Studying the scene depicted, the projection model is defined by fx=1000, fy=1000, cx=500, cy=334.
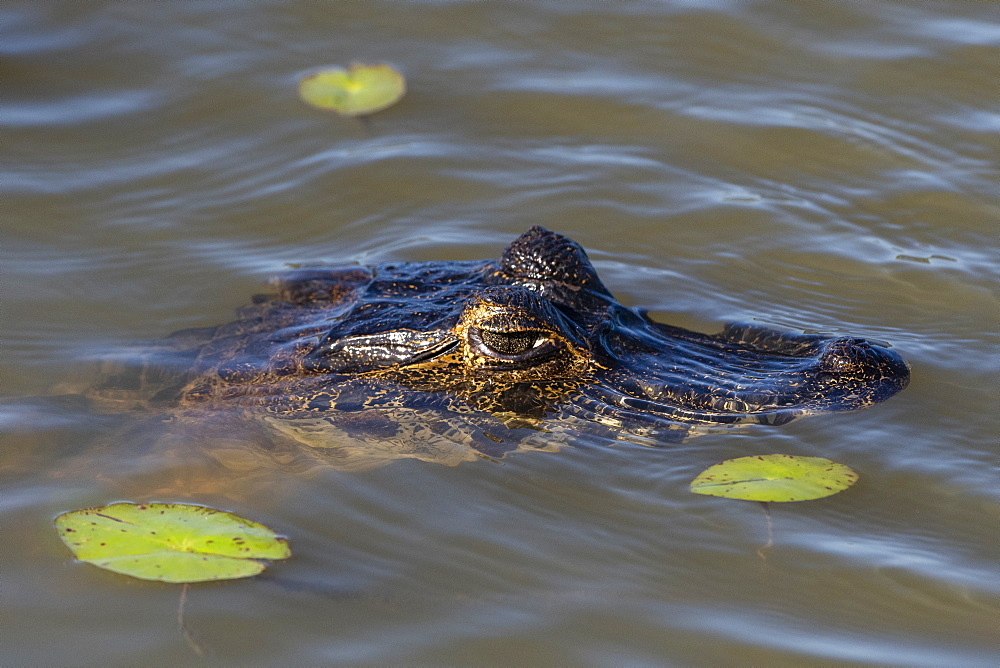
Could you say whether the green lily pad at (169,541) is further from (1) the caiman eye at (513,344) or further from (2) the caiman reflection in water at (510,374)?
(1) the caiman eye at (513,344)

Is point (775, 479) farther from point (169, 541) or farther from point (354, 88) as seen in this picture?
point (354, 88)

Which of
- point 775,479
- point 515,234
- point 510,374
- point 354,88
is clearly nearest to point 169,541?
point 510,374

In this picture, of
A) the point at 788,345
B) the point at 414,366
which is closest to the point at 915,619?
the point at 788,345

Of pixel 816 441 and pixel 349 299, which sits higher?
pixel 349 299

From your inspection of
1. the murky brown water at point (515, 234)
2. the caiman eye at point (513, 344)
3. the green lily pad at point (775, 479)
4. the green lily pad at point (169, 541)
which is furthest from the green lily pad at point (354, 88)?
the green lily pad at point (775, 479)

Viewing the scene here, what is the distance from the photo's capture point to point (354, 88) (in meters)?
7.40

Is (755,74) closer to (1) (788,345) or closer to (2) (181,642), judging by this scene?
(1) (788,345)

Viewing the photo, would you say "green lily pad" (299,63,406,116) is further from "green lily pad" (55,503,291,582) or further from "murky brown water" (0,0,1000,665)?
"green lily pad" (55,503,291,582)

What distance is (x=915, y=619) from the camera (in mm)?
3180

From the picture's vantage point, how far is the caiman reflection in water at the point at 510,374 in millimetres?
3867

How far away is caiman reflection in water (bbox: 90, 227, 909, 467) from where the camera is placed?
12.7 ft

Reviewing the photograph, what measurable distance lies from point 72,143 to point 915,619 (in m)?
6.11

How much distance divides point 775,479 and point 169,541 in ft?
6.97

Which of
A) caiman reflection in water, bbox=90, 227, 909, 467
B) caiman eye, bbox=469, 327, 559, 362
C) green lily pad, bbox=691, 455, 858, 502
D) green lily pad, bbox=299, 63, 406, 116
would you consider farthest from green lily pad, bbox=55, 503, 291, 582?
green lily pad, bbox=299, 63, 406, 116
